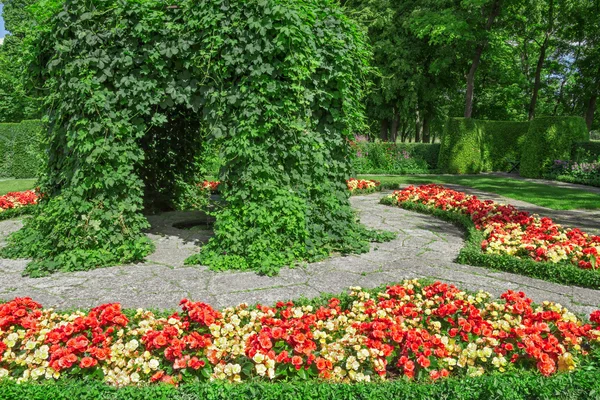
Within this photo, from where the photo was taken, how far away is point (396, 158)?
21406 millimetres

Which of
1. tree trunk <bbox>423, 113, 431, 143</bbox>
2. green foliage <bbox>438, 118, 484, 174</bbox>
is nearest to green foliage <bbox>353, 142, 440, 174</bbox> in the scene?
green foliage <bbox>438, 118, 484, 174</bbox>

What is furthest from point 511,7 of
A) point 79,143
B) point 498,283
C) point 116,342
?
point 116,342

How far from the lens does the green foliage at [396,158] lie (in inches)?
803

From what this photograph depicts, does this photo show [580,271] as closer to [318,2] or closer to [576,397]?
[576,397]

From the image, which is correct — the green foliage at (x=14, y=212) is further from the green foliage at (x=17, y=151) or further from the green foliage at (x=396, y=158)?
the green foliage at (x=396, y=158)

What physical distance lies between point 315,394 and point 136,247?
356 centimetres

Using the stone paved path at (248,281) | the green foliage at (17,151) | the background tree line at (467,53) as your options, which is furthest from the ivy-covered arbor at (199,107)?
the background tree line at (467,53)

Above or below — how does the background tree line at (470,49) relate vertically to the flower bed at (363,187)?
above

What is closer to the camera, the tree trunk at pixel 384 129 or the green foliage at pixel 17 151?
the green foliage at pixel 17 151

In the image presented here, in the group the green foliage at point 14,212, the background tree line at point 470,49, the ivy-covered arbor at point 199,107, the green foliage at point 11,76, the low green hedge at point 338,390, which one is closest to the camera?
the low green hedge at point 338,390

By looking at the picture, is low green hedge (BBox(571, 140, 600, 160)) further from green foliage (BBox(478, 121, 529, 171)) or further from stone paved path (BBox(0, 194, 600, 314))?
stone paved path (BBox(0, 194, 600, 314))

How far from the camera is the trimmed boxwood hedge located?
20.3m

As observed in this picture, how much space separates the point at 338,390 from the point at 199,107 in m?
3.93

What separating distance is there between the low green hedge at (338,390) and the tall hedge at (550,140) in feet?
57.1
